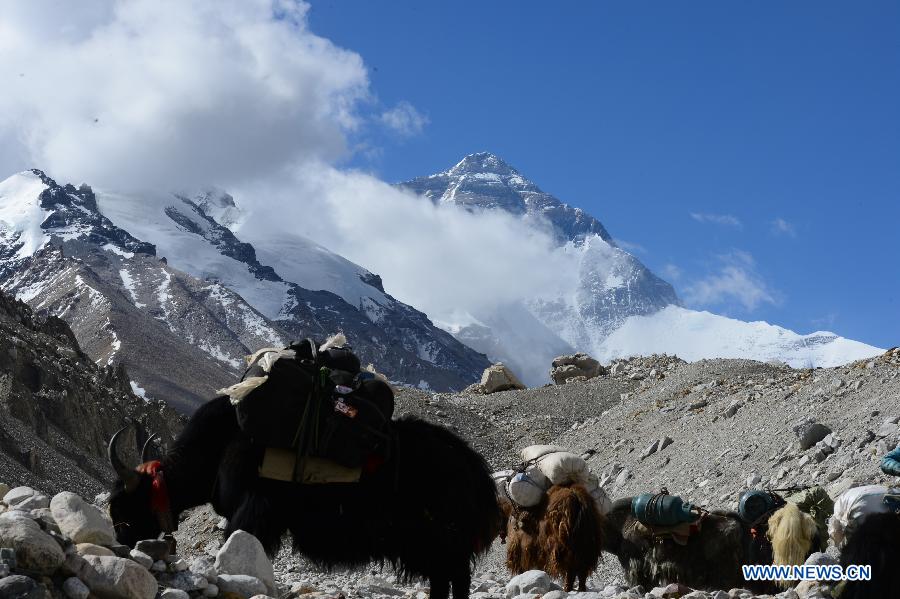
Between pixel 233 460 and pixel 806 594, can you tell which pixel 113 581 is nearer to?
pixel 233 460

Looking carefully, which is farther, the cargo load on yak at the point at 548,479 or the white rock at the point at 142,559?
the cargo load on yak at the point at 548,479

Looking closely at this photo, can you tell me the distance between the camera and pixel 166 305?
450ft

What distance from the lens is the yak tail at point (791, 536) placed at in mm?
6320

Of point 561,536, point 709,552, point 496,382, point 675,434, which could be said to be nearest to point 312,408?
point 561,536

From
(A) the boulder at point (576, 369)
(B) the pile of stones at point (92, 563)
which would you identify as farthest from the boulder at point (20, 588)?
(A) the boulder at point (576, 369)

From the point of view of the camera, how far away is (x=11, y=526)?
12.4 ft

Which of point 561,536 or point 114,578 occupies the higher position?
point 561,536

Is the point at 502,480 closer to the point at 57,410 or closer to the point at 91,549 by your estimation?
the point at 91,549

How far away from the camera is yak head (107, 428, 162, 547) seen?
204 inches

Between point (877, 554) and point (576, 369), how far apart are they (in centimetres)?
2265

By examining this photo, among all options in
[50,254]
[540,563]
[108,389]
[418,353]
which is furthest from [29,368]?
[418,353]

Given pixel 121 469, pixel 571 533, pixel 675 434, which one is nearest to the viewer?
pixel 121 469

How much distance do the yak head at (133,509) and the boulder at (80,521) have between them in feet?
2.81

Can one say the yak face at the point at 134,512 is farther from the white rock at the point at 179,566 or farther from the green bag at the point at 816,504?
the green bag at the point at 816,504
